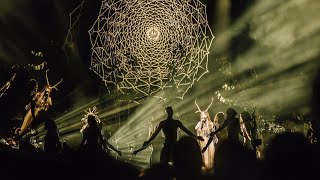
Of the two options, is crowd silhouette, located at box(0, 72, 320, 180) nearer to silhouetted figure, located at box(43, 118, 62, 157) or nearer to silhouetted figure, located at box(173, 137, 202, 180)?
silhouetted figure, located at box(173, 137, 202, 180)

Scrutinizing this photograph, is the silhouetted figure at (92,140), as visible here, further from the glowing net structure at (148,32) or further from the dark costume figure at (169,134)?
the glowing net structure at (148,32)

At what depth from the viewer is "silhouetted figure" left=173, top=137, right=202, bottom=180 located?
3.19 meters

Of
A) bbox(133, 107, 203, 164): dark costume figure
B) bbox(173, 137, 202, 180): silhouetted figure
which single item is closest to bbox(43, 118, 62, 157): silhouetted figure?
bbox(133, 107, 203, 164): dark costume figure

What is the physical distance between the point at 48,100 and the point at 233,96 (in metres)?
11.3

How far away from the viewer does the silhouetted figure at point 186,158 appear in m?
3.19

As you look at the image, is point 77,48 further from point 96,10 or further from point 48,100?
point 48,100

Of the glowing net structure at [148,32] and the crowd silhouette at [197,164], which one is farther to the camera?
the glowing net structure at [148,32]

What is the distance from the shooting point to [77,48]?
13680 mm

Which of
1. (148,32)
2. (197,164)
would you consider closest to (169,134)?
(197,164)

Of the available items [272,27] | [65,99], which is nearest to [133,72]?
[65,99]

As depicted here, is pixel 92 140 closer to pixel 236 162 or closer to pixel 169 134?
pixel 169 134

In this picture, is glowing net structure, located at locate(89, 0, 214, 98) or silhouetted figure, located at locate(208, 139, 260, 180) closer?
silhouetted figure, located at locate(208, 139, 260, 180)

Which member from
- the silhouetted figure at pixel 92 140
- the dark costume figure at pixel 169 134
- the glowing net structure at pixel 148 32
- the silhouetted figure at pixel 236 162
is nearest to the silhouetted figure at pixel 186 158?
the silhouetted figure at pixel 236 162

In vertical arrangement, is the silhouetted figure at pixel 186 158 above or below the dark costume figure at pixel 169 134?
below
